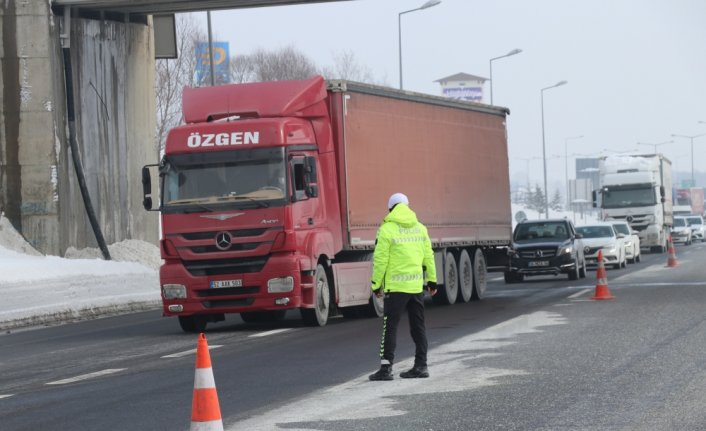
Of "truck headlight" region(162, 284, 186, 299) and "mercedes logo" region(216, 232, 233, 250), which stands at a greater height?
"mercedes logo" region(216, 232, 233, 250)

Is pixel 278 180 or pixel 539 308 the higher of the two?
pixel 278 180

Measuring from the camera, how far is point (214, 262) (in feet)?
68.1

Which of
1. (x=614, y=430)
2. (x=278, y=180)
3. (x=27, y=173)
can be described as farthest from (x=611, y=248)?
(x=614, y=430)

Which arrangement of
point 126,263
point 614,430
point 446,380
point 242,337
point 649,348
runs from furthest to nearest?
1. point 126,263
2. point 242,337
3. point 649,348
4. point 446,380
5. point 614,430

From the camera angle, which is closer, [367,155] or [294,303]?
[294,303]

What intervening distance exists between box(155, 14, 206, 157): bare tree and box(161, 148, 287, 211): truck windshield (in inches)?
2073

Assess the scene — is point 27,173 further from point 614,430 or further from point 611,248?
point 614,430

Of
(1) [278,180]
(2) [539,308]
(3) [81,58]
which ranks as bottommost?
(2) [539,308]

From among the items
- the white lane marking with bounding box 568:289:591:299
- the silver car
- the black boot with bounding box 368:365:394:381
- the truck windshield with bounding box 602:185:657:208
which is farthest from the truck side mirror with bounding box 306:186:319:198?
the truck windshield with bounding box 602:185:657:208

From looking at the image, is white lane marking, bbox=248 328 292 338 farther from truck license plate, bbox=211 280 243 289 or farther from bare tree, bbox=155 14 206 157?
bare tree, bbox=155 14 206 157

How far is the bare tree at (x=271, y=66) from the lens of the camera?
99375mm

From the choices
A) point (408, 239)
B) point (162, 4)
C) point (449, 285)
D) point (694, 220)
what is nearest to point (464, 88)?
point (694, 220)

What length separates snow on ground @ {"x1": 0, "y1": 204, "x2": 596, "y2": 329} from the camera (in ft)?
88.1

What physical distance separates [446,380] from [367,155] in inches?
396
